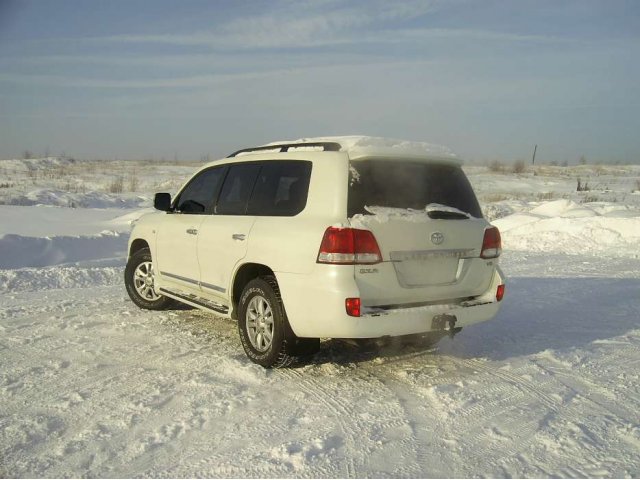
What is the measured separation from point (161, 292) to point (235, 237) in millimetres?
1763

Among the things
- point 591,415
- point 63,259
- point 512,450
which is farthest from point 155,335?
point 63,259

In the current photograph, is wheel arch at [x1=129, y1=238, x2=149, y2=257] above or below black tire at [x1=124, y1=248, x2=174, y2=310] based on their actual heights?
above

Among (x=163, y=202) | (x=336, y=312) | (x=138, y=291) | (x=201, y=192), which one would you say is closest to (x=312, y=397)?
(x=336, y=312)

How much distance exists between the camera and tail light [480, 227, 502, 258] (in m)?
4.66

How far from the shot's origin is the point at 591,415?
12.2 ft

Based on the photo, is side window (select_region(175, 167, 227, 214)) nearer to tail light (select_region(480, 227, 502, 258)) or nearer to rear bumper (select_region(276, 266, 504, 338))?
rear bumper (select_region(276, 266, 504, 338))

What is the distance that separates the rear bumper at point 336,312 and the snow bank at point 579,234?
9074 millimetres

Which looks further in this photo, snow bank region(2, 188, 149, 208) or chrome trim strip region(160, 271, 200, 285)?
snow bank region(2, 188, 149, 208)

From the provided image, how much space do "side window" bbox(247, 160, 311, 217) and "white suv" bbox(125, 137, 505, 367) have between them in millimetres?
12

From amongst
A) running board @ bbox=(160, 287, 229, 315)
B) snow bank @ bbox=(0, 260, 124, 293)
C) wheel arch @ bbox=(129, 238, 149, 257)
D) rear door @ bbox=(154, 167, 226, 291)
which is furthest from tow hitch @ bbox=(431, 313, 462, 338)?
snow bank @ bbox=(0, 260, 124, 293)

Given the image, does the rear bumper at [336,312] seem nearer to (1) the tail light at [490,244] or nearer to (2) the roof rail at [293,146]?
(1) the tail light at [490,244]

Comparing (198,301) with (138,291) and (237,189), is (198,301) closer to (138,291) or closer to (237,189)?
(237,189)

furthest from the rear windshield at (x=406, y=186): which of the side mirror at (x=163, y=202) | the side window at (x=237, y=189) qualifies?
the side mirror at (x=163, y=202)

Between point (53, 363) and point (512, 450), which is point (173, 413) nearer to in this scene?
point (53, 363)
